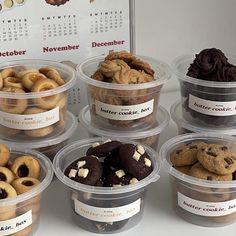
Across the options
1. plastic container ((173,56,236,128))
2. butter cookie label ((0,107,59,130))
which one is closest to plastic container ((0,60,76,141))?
butter cookie label ((0,107,59,130))

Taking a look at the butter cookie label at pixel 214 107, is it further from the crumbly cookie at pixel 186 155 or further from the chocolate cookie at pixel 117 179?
the chocolate cookie at pixel 117 179

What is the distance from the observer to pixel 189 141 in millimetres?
847

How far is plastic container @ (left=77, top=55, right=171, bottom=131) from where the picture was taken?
2.69ft

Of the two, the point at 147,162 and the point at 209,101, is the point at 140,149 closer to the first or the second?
the point at 147,162

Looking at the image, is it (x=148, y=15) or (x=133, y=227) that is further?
(x=148, y=15)

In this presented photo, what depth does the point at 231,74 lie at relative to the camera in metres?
0.84

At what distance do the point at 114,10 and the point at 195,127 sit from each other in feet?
0.94

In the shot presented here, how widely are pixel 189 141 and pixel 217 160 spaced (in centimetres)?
12

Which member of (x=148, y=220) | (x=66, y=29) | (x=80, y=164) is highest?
(x=66, y=29)

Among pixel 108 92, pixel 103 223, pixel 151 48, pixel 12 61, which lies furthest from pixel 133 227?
pixel 151 48

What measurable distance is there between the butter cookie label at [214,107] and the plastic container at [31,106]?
8.8 inches

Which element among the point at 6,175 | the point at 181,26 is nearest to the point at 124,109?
the point at 6,175

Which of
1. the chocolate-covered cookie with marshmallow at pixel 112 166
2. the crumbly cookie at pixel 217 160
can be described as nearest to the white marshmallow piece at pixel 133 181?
the chocolate-covered cookie with marshmallow at pixel 112 166

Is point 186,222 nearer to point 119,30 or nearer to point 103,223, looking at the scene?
point 103,223
